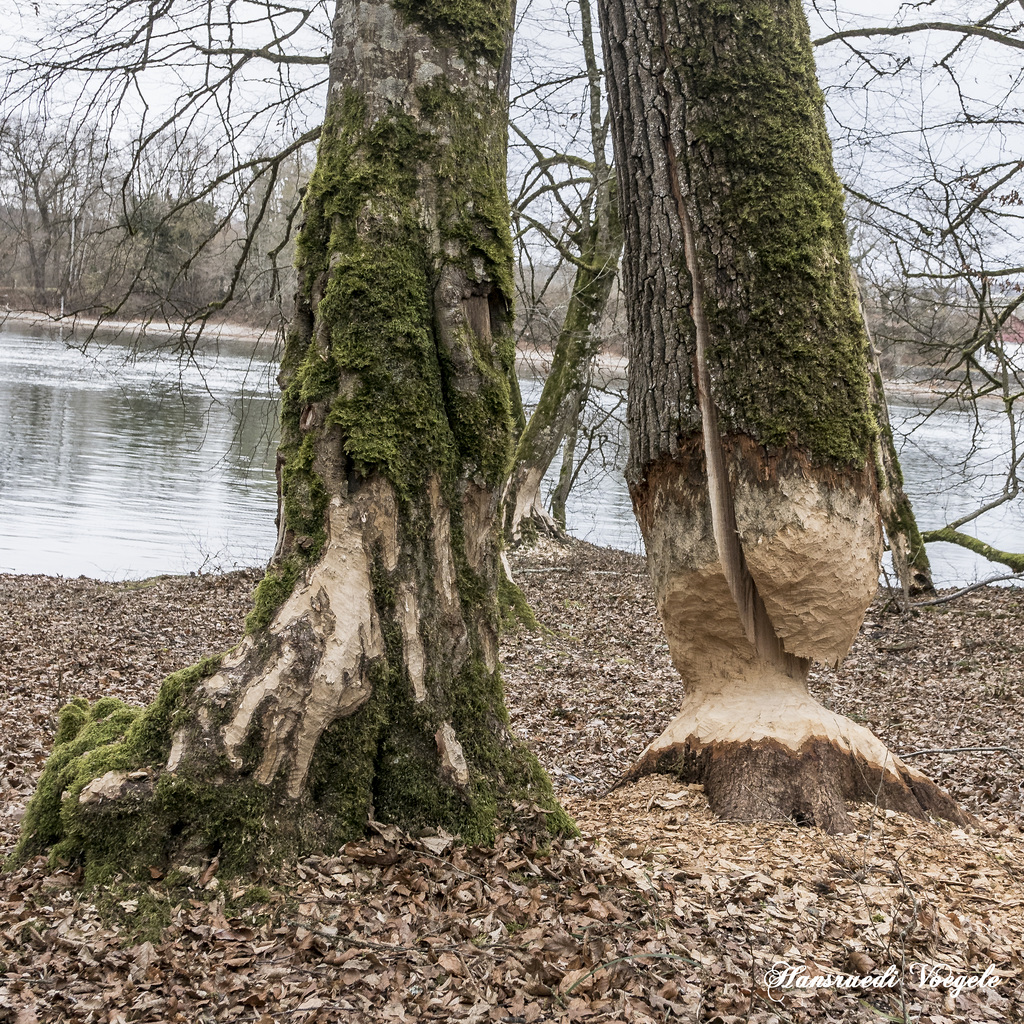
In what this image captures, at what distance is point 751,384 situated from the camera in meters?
3.80

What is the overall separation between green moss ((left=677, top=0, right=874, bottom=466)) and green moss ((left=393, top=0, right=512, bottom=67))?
3.60 feet

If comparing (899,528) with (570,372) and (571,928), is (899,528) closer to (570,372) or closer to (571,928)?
(570,372)

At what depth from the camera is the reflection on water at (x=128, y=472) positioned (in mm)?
12812

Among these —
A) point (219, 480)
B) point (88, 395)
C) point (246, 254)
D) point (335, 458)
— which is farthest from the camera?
point (88, 395)

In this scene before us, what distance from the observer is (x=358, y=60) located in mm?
3182

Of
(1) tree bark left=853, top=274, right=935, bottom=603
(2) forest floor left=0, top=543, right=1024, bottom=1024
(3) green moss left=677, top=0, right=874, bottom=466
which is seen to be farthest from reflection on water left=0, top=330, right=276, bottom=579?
(2) forest floor left=0, top=543, right=1024, bottom=1024

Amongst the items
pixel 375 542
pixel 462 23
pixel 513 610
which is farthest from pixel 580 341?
pixel 375 542

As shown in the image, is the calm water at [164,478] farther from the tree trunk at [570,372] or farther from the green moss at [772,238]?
the green moss at [772,238]

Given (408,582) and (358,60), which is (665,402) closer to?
(408,582)

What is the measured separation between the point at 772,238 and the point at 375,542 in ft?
7.27

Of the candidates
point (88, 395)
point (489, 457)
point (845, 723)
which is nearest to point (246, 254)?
point (489, 457)

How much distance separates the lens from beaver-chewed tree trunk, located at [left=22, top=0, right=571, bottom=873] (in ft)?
9.11

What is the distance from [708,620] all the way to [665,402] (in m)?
1.08

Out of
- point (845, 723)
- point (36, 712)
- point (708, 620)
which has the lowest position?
point (36, 712)
